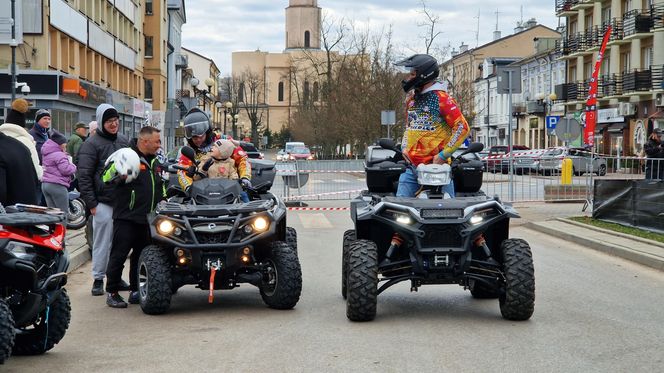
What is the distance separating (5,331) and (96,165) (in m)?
4.56

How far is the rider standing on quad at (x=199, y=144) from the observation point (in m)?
9.91

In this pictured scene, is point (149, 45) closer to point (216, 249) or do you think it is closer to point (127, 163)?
point (127, 163)

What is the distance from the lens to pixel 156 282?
9031 mm

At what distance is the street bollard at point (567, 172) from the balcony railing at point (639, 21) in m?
30.5

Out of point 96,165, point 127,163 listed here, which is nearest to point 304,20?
point 96,165

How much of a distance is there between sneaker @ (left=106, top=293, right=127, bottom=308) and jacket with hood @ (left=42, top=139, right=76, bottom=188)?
16.9 ft

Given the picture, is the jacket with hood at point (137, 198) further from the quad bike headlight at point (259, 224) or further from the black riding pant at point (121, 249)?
the quad bike headlight at point (259, 224)

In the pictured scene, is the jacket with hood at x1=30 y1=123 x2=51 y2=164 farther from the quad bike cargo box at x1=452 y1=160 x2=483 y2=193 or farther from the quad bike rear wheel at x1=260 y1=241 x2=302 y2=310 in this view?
the quad bike cargo box at x1=452 y1=160 x2=483 y2=193

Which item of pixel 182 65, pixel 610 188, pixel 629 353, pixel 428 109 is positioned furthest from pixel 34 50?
pixel 182 65

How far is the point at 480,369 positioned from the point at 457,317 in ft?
7.52

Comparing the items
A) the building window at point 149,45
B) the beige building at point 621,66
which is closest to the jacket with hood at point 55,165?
the beige building at point 621,66

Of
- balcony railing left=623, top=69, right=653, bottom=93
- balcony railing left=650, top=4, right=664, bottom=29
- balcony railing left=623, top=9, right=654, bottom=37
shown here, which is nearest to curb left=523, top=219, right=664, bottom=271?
balcony railing left=650, top=4, right=664, bottom=29

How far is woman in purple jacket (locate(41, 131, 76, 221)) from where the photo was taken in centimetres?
1469

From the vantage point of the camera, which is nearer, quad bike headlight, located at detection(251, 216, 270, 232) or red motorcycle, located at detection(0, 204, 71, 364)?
red motorcycle, located at detection(0, 204, 71, 364)
